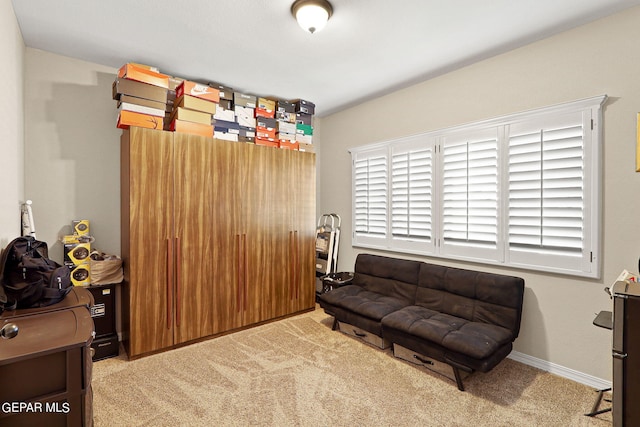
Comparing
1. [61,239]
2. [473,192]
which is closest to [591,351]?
[473,192]

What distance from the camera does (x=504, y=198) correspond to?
281cm

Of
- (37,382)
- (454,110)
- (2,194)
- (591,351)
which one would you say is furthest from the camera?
(454,110)

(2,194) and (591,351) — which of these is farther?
(591,351)

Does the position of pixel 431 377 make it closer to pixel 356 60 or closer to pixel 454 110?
pixel 454 110

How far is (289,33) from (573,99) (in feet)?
7.68

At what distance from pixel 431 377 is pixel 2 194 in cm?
325

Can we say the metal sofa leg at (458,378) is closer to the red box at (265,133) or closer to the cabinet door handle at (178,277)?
the cabinet door handle at (178,277)

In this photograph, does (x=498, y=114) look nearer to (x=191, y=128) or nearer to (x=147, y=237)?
(x=191, y=128)

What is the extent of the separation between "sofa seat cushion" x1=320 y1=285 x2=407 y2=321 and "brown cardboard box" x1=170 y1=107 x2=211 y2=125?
7.48 ft

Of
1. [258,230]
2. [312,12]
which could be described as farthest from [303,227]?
[312,12]

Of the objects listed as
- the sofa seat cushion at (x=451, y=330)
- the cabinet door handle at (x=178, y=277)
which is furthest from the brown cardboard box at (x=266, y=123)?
the sofa seat cushion at (x=451, y=330)

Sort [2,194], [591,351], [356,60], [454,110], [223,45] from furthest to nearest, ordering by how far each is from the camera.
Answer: [454,110] → [356,60] → [223,45] → [591,351] → [2,194]

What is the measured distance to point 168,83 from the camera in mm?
2994

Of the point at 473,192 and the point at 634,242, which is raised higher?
the point at 473,192
